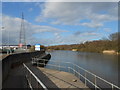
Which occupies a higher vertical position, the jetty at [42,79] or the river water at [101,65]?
the jetty at [42,79]

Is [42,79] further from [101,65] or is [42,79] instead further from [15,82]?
[101,65]

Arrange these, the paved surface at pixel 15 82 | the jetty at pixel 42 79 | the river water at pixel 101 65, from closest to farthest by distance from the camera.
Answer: the jetty at pixel 42 79 → the paved surface at pixel 15 82 → the river water at pixel 101 65

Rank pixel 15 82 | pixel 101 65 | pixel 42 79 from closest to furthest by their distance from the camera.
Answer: pixel 15 82 < pixel 42 79 < pixel 101 65

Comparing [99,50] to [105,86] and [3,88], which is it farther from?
[3,88]

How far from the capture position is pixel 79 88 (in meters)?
7.30

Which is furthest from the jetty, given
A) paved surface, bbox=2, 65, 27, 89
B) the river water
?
the river water

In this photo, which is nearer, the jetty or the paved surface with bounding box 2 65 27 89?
the jetty

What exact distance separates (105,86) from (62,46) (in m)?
139

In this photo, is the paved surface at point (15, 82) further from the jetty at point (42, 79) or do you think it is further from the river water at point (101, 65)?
the river water at point (101, 65)

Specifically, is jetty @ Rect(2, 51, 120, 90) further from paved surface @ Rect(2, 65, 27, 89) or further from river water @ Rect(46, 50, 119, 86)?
river water @ Rect(46, 50, 119, 86)

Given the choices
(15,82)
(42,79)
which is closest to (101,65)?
(42,79)

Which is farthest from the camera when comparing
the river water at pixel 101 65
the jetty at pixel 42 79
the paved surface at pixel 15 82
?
the river water at pixel 101 65

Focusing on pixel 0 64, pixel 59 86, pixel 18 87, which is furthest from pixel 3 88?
pixel 59 86

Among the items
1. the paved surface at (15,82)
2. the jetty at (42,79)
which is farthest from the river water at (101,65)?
the paved surface at (15,82)
